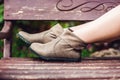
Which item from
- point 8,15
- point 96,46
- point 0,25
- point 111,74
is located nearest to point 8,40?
point 8,15

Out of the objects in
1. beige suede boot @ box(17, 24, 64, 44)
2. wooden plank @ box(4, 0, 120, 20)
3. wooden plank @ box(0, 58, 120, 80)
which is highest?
wooden plank @ box(4, 0, 120, 20)

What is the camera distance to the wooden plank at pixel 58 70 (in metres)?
2.07

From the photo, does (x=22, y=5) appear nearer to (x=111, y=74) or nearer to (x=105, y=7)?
(x=105, y=7)

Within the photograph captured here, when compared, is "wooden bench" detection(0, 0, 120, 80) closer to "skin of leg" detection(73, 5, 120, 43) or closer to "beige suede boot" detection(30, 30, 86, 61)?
"beige suede boot" detection(30, 30, 86, 61)

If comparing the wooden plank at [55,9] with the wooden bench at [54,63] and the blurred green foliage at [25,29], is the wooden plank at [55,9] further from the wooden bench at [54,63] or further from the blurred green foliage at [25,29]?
the blurred green foliage at [25,29]

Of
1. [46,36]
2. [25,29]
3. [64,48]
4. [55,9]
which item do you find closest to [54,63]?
[64,48]

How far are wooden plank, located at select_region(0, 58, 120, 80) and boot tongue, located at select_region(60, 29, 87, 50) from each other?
0.10 metres

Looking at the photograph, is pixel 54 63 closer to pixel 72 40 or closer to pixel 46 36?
pixel 72 40

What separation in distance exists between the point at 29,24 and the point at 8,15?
0.64 m

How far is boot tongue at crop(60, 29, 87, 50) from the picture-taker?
2346 mm

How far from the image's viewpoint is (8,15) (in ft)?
9.60

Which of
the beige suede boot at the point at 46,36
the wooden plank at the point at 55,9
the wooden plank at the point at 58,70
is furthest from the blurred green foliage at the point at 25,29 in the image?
the wooden plank at the point at 58,70

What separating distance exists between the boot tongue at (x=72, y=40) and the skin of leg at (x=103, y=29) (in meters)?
0.02

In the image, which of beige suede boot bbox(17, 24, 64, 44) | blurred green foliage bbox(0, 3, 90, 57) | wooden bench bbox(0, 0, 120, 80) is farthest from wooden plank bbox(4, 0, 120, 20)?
blurred green foliage bbox(0, 3, 90, 57)
